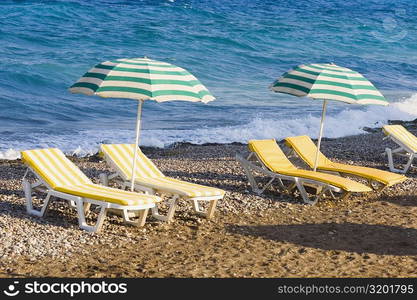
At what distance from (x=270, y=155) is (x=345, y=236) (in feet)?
7.96

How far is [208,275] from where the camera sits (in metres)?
6.76

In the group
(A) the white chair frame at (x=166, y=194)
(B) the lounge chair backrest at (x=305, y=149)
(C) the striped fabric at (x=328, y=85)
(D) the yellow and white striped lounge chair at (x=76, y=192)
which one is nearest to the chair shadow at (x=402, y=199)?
(B) the lounge chair backrest at (x=305, y=149)

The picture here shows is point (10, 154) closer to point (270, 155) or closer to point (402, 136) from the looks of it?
point (270, 155)

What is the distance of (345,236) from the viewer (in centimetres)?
828

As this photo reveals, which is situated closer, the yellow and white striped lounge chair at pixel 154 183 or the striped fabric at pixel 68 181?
the striped fabric at pixel 68 181

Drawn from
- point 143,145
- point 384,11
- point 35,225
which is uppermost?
point 35,225

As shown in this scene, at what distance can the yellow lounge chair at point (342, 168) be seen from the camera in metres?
10.2

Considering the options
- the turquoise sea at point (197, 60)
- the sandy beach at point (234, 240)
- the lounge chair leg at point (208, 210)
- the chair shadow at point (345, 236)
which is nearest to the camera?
the sandy beach at point (234, 240)

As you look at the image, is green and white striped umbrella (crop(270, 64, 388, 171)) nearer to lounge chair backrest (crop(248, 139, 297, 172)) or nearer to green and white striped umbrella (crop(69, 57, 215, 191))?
lounge chair backrest (crop(248, 139, 297, 172))

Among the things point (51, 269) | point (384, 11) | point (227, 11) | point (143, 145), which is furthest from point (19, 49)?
point (384, 11)

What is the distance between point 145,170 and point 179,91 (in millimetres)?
1509

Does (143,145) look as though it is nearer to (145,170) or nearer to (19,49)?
(145,170)

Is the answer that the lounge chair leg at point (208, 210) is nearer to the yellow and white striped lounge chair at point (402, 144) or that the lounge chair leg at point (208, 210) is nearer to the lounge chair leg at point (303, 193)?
the lounge chair leg at point (303, 193)

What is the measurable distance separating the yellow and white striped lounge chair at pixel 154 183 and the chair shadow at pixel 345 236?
473mm
